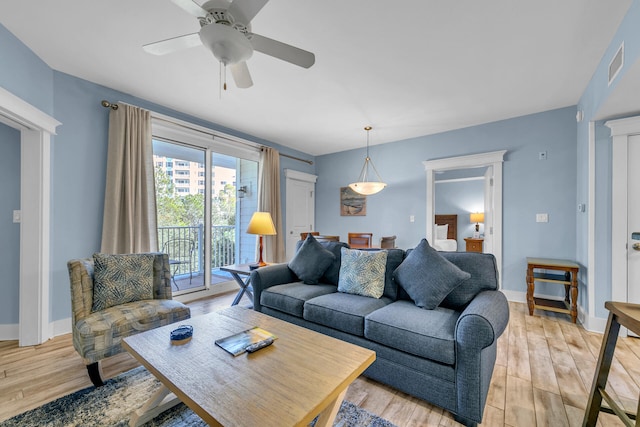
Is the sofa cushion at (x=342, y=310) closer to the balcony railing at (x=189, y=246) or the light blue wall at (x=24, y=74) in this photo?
the balcony railing at (x=189, y=246)

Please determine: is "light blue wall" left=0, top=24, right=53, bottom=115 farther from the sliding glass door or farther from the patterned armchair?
the patterned armchair

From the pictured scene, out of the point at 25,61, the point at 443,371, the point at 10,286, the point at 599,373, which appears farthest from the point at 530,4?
the point at 10,286

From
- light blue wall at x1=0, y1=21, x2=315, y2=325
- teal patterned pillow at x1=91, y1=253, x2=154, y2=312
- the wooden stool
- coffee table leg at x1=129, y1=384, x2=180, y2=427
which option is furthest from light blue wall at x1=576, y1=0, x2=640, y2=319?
light blue wall at x1=0, y1=21, x2=315, y2=325

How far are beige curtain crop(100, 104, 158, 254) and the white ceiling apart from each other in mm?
380

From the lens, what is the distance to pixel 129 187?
3.04 m

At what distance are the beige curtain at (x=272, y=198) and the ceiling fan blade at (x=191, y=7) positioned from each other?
3326 millimetres

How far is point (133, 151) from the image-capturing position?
3115 mm

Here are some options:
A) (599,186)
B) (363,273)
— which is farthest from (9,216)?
(599,186)

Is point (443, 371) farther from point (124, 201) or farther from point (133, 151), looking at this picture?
point (133, 151)

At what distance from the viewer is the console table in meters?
3.07

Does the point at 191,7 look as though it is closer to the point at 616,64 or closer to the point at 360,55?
the point at 360,55

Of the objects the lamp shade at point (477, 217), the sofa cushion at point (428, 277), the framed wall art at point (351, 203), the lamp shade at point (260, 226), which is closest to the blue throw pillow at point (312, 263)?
the lamp shade at point (260, 226)

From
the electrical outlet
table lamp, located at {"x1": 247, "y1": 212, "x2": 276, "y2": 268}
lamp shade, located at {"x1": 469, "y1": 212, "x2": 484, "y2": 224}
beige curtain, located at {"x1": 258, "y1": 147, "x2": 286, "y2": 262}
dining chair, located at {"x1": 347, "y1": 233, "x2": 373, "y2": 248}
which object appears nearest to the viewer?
table lamp, located at {"x1": 247, "y1": 212, "x2": 276, "y2": 268}

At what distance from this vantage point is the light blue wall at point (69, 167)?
259 cm
